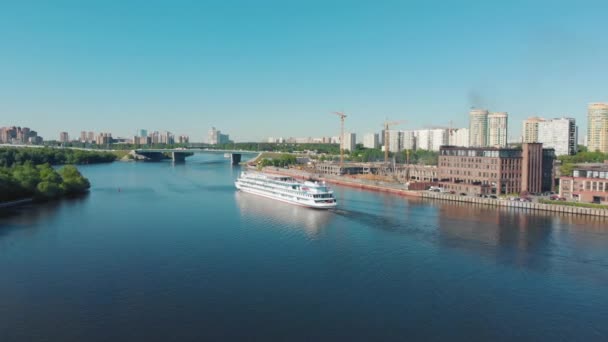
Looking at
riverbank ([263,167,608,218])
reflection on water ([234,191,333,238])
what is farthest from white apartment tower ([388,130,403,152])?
reflection on water ([234,191,333,238])

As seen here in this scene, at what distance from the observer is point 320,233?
40.8ft

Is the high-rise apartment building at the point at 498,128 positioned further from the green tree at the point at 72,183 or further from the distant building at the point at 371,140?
the green tree at the point at 72,183

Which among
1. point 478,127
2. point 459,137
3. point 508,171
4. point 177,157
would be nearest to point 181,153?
point 177,157

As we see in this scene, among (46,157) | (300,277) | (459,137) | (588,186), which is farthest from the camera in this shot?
(459,137)

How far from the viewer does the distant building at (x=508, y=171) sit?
20.3 m

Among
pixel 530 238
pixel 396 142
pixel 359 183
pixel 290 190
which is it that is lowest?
pixel 530 238

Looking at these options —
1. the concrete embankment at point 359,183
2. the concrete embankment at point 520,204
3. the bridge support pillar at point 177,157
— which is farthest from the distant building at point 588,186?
the bridge support pillar at point 177,157

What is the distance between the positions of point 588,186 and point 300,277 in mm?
13166

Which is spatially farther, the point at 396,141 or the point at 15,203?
the point at 396,141

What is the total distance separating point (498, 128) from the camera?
48000mm

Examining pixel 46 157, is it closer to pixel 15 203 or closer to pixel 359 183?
pixel 15 203

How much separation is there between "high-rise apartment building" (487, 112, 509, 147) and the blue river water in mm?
34891

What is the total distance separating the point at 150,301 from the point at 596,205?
14.6 meters

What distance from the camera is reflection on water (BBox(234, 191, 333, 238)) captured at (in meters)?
13.5
